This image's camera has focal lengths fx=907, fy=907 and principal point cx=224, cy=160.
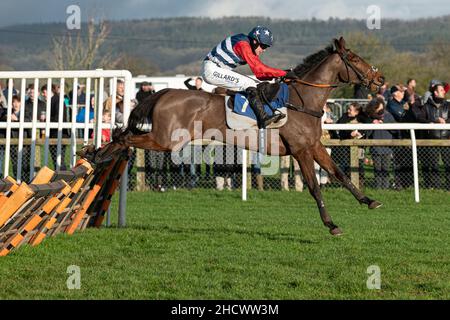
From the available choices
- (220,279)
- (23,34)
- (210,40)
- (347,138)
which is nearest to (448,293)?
(220,279)

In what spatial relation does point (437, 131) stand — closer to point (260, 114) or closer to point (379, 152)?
point (379, 152)

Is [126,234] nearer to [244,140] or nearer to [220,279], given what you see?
[244,140]

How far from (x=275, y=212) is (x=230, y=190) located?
2.90m

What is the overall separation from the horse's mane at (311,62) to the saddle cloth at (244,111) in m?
0.42

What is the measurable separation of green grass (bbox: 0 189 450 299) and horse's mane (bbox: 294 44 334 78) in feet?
6.03

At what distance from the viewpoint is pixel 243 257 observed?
832cm

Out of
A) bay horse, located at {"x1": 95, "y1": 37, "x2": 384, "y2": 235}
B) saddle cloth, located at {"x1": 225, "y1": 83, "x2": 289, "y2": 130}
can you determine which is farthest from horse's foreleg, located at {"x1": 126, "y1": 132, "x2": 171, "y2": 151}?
saddle cloth, located at {"x1": 225, "y1": 83, "x2": 289, "y2": 130}

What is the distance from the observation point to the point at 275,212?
12.9 meters

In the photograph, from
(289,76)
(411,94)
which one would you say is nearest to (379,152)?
(411,94)

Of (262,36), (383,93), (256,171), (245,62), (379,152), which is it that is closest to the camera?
(262,36)

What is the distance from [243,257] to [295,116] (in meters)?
2.42

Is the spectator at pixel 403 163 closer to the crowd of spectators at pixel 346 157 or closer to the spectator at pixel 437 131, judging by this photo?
the crowd of spectators at pixel 346 157

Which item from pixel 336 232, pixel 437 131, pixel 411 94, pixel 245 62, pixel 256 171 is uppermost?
pixel 411 94

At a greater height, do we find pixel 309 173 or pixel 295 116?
pixel 295 116
